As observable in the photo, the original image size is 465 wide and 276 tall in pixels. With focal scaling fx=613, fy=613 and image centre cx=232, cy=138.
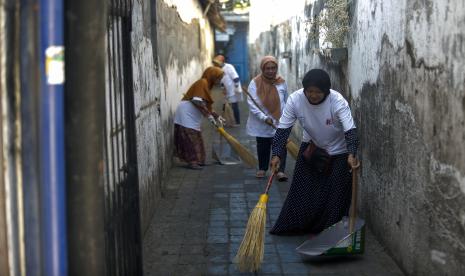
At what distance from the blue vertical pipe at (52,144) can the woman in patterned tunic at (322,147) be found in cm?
250

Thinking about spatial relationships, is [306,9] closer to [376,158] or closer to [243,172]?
[243,172]

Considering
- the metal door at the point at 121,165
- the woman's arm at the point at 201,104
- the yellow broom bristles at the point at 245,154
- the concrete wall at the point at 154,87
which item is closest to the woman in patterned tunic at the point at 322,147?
the concrete wall at the point at 154,87

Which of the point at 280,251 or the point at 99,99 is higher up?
the point at 99,99

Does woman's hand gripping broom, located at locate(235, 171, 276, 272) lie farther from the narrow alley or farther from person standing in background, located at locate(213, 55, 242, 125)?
person standing in background, located at locate(213, 55, 242, 125)

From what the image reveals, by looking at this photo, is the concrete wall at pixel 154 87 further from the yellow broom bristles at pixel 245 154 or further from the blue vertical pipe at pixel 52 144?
the blue vertical pipe at pixel 52 144

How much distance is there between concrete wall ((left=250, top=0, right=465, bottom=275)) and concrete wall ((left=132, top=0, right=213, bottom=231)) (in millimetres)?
1981

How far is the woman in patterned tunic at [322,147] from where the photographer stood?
15.8ft

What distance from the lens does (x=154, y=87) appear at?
21.9ft

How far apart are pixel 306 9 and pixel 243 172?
2805mm

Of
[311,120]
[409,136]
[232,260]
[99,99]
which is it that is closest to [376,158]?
[311,120]

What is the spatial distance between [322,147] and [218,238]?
3.86ft

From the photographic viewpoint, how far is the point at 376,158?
5027 mm

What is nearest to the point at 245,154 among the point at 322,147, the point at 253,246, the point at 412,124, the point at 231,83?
the point at 322,147

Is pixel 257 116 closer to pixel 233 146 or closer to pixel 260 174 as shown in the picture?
pixel 233 146
